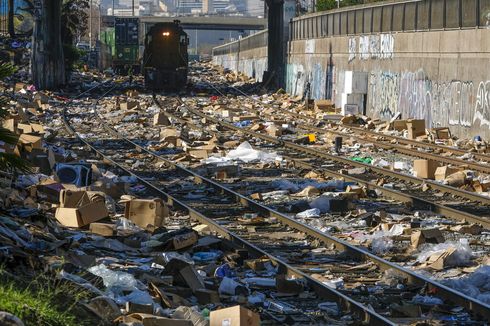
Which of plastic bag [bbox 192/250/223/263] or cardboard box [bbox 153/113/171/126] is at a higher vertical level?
plastic bag [bbox 192/250/223/263]

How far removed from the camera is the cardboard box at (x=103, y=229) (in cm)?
1225

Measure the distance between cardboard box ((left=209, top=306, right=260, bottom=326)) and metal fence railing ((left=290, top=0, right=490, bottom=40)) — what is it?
66.5 ft

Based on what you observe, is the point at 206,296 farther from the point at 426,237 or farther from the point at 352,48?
the point at 352,48

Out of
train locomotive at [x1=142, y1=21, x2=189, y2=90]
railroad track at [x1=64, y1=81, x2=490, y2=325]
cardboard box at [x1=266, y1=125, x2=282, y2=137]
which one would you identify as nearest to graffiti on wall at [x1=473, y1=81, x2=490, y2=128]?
cardboard box at [x1=266, y1=125, x2=282, y2=137]

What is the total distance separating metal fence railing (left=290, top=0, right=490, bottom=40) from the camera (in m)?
27.7

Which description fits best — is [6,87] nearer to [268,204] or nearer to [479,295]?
[268,204]

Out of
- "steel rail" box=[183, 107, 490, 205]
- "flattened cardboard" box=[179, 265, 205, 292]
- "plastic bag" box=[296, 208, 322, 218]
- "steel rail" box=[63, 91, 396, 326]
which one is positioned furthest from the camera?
"steel rail" box=[183, 107, 490, 205]

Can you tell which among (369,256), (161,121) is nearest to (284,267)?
(369,256)

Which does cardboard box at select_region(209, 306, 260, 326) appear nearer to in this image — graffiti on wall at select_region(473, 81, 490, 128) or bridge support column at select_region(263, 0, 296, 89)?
graffiti on wall at select_region(473, 81, 490, 128)

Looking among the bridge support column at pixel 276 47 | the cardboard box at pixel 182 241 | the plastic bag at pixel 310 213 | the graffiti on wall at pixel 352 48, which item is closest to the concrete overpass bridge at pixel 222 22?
the bridge support column at pixel 276 47

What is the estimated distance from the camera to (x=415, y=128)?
27.8 m

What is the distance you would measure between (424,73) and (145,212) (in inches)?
736

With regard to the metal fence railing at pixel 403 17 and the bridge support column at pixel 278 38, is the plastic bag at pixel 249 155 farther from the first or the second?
the bridge support column at pixel 278 38

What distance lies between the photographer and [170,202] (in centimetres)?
1552
